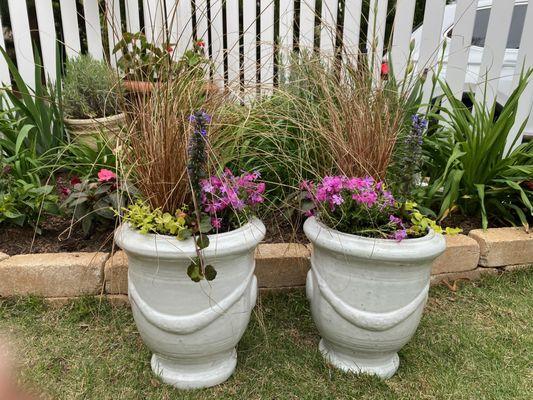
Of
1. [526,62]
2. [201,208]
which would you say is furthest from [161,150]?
[526,62]

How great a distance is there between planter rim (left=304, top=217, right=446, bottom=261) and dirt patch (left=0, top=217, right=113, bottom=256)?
1.15 meters

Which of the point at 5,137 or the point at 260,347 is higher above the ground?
the point at 5,137

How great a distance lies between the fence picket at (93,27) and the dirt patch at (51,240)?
158cm

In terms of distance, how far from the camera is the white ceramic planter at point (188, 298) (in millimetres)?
1553

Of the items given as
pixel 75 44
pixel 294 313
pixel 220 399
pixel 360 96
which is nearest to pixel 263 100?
pixel 360 96

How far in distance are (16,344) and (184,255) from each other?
94 centimetres

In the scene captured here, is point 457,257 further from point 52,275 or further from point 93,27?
point 93,27

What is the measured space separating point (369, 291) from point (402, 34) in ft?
7.07

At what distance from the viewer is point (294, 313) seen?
2168 millimetres

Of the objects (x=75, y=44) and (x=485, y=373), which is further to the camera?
(x=75, y=44)

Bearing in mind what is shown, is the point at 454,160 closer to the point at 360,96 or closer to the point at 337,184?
the point at 360,96

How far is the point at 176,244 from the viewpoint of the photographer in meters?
1.54

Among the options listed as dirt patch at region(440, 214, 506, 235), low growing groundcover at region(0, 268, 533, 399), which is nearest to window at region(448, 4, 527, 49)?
dirt patch at region(440, 214, 506, 235)

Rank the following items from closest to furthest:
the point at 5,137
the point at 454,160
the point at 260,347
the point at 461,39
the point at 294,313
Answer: the point at 260,347 < the point at 294,313 < the point at 454,160 < the point at 5,137 < the point at 461,39
